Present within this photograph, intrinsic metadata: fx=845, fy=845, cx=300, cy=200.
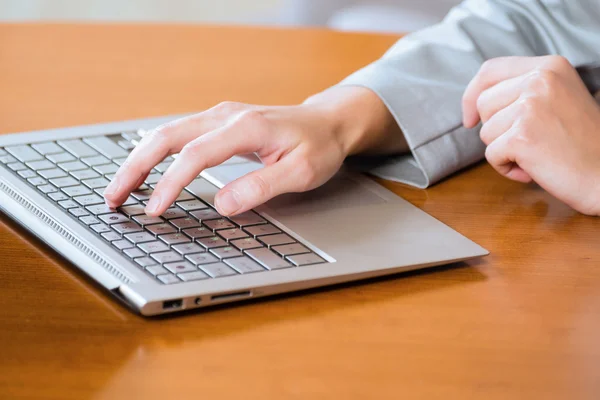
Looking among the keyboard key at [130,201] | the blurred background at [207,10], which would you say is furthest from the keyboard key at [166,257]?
the blurred background at [207,10]

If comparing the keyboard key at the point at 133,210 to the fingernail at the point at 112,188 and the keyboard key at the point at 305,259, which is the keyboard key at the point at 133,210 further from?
the keyboard key at the point at 305,259

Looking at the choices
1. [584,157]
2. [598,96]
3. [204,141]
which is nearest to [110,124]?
[204,141]

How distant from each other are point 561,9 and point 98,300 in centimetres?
67

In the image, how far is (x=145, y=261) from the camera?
23.0 inches

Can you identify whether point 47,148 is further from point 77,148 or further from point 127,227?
point 127,227

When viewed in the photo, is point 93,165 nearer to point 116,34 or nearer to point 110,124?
point 110,124

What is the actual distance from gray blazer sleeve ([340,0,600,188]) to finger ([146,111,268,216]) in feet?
0.62

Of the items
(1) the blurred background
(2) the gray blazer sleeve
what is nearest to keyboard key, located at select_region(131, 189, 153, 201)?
(2) the gray blazer sleeve

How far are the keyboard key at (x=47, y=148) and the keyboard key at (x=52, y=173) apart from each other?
0.05 meters

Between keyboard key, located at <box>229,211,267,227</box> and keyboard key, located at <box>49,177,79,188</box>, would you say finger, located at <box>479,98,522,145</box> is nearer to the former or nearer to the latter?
keyboard key, located at <box>229,211,267,227</box>

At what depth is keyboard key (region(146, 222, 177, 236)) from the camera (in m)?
0.64

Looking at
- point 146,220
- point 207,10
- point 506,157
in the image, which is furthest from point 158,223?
point 207,10

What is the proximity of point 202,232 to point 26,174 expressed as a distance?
195 mm

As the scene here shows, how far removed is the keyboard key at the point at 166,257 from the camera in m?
0.59
